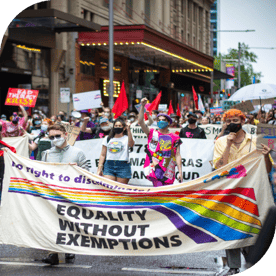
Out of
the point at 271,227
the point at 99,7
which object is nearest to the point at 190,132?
the point at 271,227

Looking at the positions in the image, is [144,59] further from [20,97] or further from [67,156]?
[67,156]

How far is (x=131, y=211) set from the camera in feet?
18.8

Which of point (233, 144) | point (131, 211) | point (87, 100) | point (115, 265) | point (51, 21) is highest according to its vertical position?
point (51, 21)

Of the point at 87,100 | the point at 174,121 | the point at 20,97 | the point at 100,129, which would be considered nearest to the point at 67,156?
the point at 100,129

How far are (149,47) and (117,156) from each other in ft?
66.8

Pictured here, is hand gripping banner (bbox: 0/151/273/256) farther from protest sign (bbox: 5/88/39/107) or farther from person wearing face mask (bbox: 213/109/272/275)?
protest sign (bbox: 5/88/39/107)

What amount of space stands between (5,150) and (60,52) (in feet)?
61.0

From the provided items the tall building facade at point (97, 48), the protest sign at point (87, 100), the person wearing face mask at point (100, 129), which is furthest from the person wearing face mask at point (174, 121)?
the tall building facade at point (97, 48)

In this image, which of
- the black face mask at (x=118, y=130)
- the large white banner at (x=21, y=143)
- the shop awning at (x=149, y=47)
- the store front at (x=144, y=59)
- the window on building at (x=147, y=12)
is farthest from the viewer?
the window on building at (x=147, y=12)

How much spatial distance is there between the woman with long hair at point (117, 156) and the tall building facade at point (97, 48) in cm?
1252

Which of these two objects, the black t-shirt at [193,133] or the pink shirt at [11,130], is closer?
the black t-shirt at [193,133]

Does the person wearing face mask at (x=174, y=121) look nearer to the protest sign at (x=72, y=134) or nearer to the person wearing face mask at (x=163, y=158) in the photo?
the protest sign at (x=72, y=134)

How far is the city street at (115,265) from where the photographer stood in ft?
18.8

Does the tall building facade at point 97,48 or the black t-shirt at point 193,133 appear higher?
the tall building facade at point 97,48
